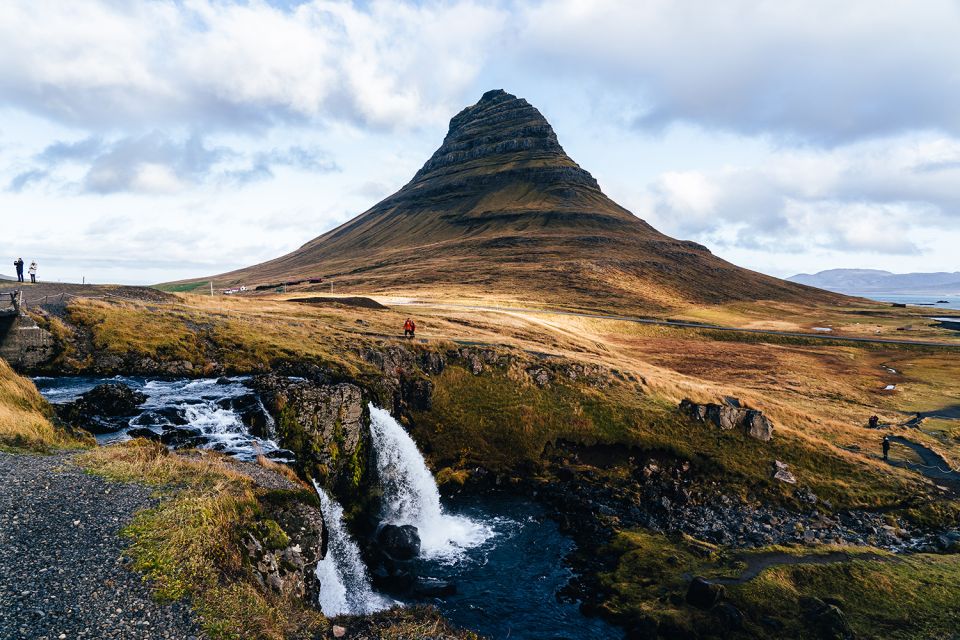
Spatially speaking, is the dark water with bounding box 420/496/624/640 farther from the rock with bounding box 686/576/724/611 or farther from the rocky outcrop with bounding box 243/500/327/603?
the rocky outcrop with bounding box 243/500/327/603

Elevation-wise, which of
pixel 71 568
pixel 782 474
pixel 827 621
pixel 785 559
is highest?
pixel 71 568

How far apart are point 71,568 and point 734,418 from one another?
4948 centimetres

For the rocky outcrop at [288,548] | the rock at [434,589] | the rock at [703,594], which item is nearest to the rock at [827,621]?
the rock at [703,594]

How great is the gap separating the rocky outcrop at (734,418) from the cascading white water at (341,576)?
34.8m

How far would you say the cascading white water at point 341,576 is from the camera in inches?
954

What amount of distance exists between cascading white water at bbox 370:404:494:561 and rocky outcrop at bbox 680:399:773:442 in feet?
84.1

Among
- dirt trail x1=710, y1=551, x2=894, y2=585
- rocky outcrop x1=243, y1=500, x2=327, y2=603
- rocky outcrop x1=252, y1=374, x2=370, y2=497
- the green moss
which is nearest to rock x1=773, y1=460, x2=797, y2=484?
dirt trail x1=710, y1=551, x2=894, y2=585

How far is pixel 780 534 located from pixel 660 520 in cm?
801

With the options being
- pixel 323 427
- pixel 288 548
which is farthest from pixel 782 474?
pixel 288 548

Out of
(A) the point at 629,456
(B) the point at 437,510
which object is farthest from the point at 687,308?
(B) the point at 437,510

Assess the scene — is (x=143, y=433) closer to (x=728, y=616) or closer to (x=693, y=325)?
(x=728, y=616)

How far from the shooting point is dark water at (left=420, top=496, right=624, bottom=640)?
2531 centimetres

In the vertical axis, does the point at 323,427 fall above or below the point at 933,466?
above

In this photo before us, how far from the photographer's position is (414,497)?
1439 inches
